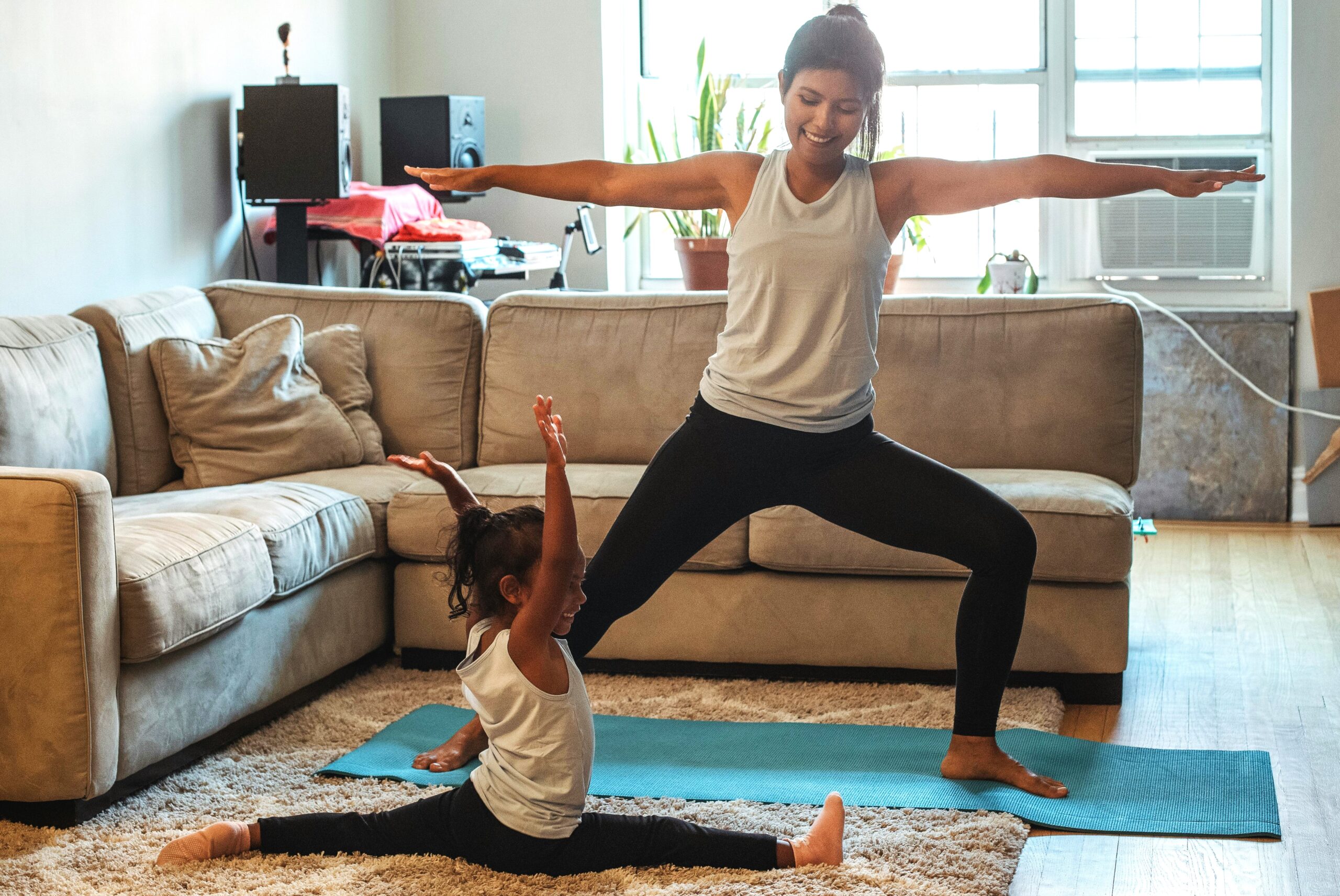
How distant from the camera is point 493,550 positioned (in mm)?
1869

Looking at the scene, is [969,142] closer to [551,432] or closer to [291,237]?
[291,237]

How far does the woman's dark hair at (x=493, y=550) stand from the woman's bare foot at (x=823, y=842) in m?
0.56

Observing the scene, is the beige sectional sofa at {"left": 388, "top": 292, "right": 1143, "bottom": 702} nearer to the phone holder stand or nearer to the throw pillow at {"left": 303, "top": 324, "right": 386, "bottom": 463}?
the throw pillow at {"left": 303, "top": 324, "right": 386, "bottom": 463}

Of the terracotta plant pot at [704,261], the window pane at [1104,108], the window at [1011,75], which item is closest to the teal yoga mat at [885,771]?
the terracotta plant pot at [704,261]

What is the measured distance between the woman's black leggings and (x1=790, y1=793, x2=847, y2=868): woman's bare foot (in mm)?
424

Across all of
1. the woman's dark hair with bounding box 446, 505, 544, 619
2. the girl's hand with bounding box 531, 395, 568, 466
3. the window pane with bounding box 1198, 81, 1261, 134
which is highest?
the window pane with bounding box 1198, 81, 1261, 134

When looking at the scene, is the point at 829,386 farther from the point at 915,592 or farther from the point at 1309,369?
the point at 1309,369

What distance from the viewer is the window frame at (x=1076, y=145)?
5078mm

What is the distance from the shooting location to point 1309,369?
4.82m

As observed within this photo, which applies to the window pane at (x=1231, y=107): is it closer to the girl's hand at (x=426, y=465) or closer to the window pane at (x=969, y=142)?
the window pane at (x=969, y=142)

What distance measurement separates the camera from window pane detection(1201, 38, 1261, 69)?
16.8 feet

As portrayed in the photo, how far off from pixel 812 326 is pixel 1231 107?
3837mm

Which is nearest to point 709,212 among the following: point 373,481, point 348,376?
point 348,376

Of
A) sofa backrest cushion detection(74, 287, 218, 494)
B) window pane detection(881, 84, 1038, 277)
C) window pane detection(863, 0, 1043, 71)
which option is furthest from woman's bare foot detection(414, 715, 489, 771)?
window pane detection(863, 0, 1043, 71)
